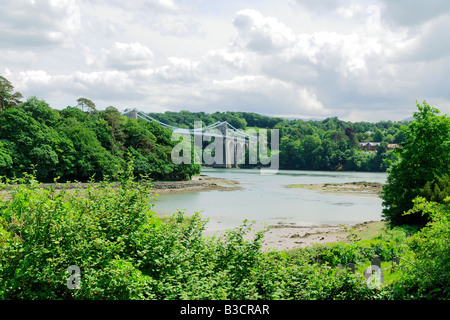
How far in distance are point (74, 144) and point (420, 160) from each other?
4081 centimetres

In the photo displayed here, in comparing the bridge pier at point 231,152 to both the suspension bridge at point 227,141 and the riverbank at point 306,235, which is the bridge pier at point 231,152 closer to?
the suspension bridge at point 227,141

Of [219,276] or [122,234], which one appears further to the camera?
[122,234]

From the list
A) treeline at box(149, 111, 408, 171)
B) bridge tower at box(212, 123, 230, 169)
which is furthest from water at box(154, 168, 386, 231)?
bridge tower at box(212, 123, 230, 169)

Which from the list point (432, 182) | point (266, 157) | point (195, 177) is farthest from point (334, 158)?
point (432, 182)

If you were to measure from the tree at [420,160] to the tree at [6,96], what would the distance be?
46867 mm

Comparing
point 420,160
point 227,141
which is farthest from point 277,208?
point 227,141

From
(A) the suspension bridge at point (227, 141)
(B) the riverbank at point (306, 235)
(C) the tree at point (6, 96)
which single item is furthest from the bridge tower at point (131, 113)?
(B) the riverbank at point (306, 235)

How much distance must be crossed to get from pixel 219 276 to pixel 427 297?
9.95ft

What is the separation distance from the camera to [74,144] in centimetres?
5041

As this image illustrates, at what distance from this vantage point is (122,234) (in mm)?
6777

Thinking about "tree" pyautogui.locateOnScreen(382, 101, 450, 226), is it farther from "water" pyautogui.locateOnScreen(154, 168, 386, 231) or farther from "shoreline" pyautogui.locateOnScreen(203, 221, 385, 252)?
"water" pyautogui.locateOnScreen(154, 168, 386, 231)
